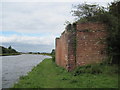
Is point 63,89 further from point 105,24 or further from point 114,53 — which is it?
point 105,24

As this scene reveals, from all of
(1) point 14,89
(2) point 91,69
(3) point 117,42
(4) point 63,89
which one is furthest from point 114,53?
(1) point 14,89

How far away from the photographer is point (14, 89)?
9961mm

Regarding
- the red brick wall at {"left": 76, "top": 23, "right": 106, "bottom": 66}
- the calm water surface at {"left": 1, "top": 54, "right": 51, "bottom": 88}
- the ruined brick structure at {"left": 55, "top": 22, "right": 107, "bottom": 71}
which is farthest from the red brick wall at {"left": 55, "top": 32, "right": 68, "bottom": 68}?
the calm water surface at {"left": 1, "top": 54, "right": 51, "bottom": 88}

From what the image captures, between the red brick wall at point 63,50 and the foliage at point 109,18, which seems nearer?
the foliage at point 109,18

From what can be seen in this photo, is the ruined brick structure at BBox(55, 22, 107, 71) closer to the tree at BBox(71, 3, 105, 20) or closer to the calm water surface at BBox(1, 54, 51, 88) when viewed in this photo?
the tree at BBox(71, 3, 105, 20)

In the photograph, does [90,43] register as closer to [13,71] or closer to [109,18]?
[109,18]

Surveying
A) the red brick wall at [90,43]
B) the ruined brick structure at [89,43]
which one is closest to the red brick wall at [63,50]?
the ruined brick structure at [89,43]

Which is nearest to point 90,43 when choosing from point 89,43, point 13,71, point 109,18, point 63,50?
point 89,43

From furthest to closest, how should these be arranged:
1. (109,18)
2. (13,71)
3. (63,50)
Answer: (13,71), (63,50), (109,18)

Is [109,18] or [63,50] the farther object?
[63,50]

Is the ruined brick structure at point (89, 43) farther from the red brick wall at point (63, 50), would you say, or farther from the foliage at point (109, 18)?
the red brick wall at point (63, 50)

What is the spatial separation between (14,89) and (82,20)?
7761 millimetres

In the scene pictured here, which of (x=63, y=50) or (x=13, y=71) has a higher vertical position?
(x=63, y=50)

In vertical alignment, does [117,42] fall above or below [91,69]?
above
